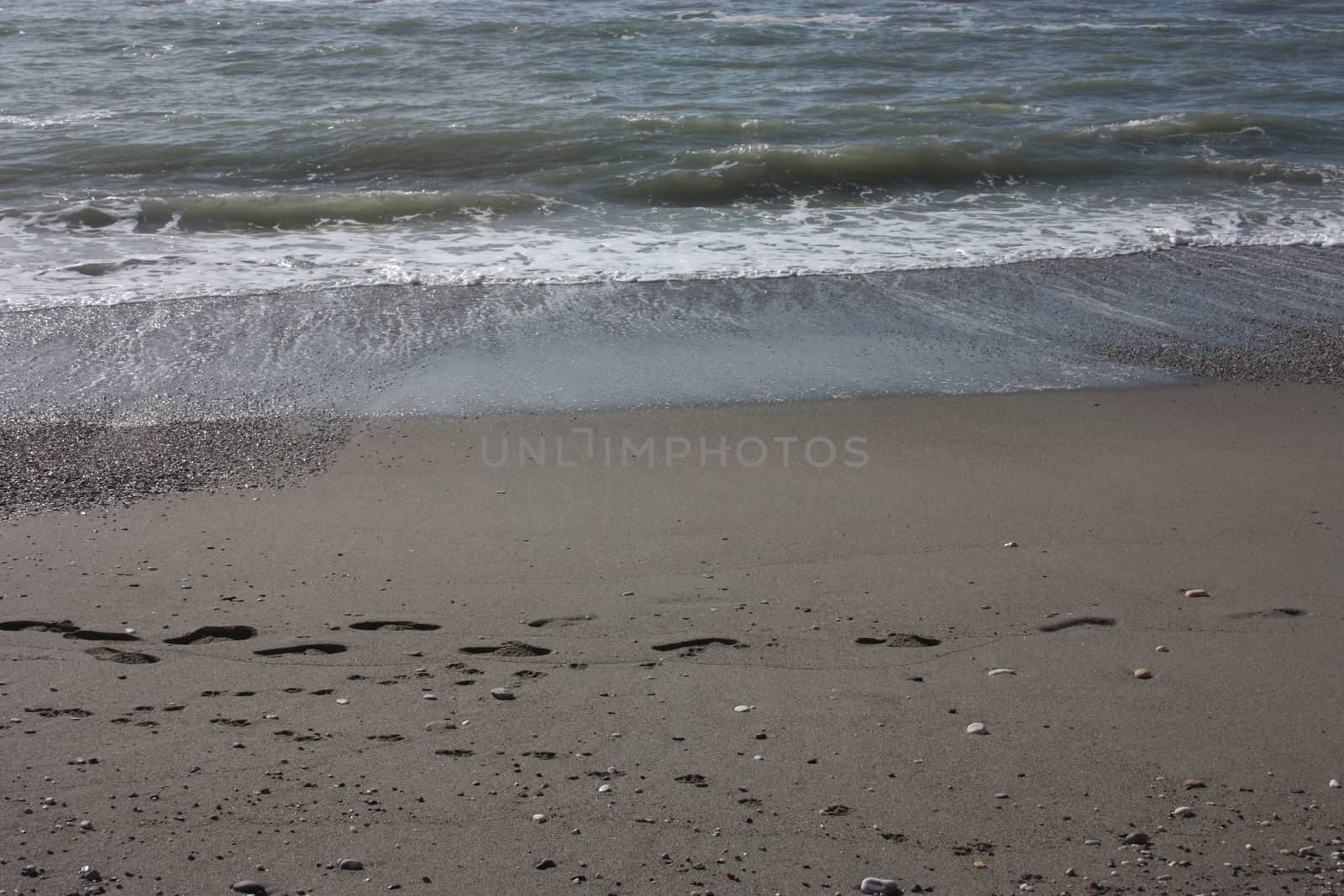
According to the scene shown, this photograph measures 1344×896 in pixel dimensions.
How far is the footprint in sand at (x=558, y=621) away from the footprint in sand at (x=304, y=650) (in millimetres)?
557

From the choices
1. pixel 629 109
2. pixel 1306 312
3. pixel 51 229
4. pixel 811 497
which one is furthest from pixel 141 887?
pixel 629 109

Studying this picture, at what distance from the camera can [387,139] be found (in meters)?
11.3

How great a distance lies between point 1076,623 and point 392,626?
205 cm

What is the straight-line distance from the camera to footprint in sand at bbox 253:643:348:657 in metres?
3.16

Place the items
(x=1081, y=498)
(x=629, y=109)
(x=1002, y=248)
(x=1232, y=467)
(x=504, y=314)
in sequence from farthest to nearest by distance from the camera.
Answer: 1. (x=629, y=109)
2. (x=1002, y=248)
3. (x=504, y=314)
4. (x=1232, y=467)
5. (x=1081, y=498)

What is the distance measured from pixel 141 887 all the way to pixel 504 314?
4641mm

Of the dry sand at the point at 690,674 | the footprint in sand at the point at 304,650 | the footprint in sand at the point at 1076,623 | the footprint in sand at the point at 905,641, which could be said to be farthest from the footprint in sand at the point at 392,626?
the footprint in sand at the point at 1076,623

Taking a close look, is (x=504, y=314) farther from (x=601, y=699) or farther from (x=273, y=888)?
(x=273, y=888)

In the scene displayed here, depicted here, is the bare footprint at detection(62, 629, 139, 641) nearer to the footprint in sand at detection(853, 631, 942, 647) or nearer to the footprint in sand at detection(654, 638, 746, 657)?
the footprint in sand at detection(654, 638, 746, 657)

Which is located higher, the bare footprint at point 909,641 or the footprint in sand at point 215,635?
the footprint in sand at point 215,635

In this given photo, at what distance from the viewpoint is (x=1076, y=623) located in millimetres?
3355

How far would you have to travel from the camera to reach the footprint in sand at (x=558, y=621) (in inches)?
132

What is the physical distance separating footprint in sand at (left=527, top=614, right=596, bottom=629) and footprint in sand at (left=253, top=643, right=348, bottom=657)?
56 cm

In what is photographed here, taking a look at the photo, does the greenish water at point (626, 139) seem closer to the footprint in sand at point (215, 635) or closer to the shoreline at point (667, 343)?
the shoreline at point (667, 343)
